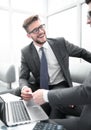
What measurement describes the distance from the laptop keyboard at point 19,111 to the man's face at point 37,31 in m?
0.83

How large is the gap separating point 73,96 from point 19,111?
0.31m

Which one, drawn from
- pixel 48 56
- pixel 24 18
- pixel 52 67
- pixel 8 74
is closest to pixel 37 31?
pixel 48 56

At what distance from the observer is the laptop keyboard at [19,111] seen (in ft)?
2.94

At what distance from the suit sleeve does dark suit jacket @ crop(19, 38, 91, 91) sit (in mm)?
856

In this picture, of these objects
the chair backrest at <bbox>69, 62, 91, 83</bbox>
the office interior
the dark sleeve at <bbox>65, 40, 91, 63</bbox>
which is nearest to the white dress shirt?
the dark sleeve at <bbox>65, 40, 91, 63</bbox>

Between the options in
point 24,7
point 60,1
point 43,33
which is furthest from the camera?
point 24,7

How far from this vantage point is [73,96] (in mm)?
875

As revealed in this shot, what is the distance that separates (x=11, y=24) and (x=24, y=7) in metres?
0.46

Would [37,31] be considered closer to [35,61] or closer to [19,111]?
[35,61]

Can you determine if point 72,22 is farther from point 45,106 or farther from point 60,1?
point 45,106

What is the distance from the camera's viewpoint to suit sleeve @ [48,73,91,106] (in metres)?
0.86

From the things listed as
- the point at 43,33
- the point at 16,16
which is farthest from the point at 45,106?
the point at 16,16

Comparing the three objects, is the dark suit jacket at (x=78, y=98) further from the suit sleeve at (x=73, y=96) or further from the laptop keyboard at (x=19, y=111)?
the laptop keyboard at (x=19, y=111)

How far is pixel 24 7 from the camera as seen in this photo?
380 centimetres
